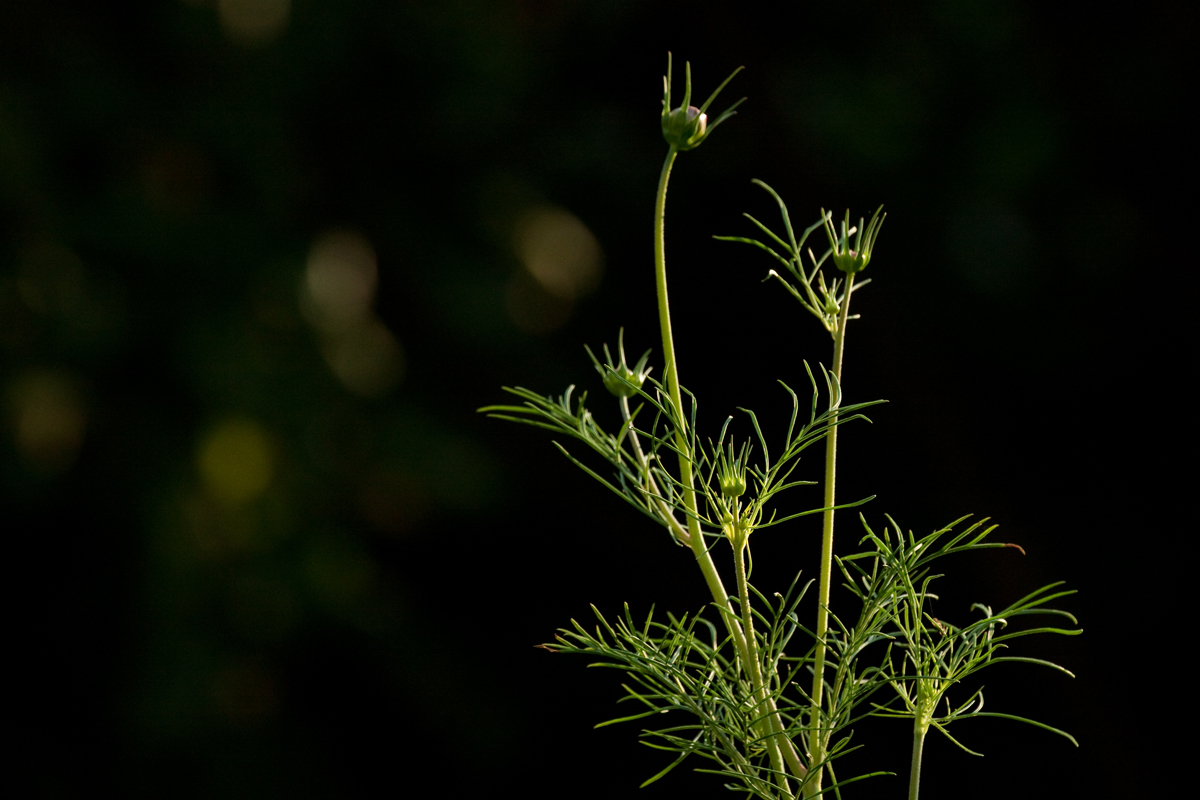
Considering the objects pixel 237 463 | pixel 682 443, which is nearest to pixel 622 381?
pixel 682 443

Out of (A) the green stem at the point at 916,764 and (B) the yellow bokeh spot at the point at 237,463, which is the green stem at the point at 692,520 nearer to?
(A) the green stem at the point at 916,764

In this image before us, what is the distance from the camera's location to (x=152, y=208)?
193 centimetres

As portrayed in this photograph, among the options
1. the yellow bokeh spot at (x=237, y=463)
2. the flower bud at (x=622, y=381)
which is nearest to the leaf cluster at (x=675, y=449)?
the flower bud at (x=622, y=381)

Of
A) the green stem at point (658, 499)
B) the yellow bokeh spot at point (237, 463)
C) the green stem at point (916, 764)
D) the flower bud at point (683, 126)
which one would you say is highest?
the flower bud at point (683, 126)

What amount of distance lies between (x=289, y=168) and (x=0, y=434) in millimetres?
694

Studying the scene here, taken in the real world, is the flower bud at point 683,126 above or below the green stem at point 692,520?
above

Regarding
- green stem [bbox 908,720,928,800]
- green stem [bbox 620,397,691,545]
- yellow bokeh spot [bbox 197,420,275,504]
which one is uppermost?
green stem [bbox 620,397,691,545]

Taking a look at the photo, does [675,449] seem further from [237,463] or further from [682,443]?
[237,463]

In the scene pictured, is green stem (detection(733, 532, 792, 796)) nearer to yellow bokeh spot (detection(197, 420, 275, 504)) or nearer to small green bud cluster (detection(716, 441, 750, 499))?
small green bud cluster (detection(716, 441, 750, 499))

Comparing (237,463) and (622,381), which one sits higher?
(622,381)

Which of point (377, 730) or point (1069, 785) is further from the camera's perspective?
point (377, 730)

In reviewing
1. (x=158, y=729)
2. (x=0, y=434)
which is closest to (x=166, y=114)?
(x=0, y=434)

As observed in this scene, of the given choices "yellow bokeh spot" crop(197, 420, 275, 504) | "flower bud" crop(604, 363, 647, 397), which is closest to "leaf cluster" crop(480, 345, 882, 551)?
"flower bud" crop(604, 363, 647, 397)

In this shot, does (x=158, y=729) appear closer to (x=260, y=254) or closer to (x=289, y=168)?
(x=260, y=254)
